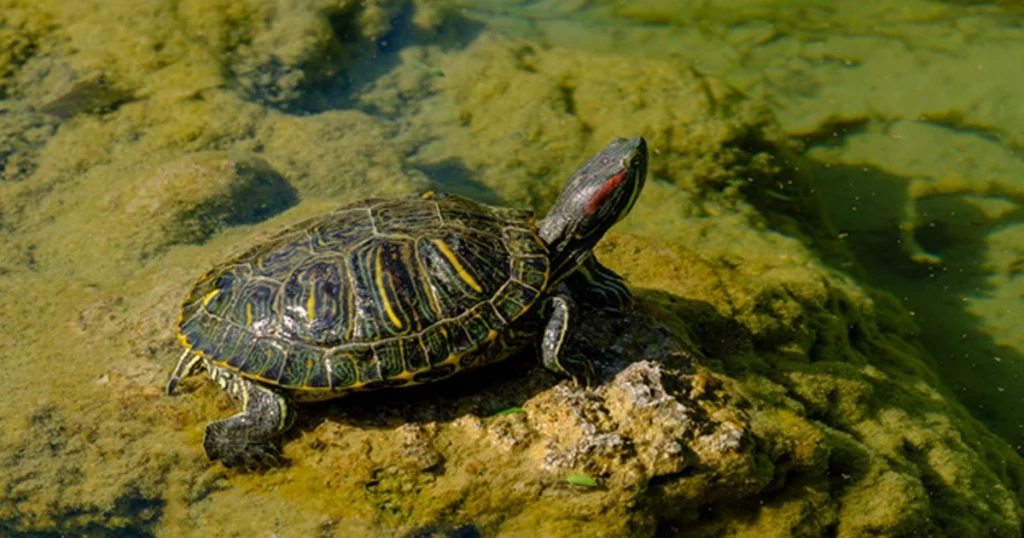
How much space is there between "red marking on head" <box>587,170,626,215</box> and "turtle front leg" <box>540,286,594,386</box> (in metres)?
0.48

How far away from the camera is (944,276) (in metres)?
7.04

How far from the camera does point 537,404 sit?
3967mm

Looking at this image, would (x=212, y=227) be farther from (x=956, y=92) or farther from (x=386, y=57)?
(x=956, y=92)

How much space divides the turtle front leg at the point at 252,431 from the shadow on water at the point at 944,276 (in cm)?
441

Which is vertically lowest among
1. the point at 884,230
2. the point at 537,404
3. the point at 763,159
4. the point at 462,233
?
the point at 884,230

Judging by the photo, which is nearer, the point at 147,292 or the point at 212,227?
the point at 147,292

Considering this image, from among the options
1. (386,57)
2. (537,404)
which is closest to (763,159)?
(386,57)

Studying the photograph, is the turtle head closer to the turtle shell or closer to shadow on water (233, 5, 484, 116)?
the turtle shell


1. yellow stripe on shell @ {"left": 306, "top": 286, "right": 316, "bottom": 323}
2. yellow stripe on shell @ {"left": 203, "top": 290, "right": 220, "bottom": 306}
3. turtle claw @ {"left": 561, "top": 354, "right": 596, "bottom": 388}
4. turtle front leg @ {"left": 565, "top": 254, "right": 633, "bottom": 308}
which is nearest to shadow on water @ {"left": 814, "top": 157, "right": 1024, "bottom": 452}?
turtle front leg @ {"left": 565, "top": 254, "right": 633, "bottom": 308}

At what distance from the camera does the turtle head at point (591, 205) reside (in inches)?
166

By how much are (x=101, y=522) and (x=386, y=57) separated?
199 inches

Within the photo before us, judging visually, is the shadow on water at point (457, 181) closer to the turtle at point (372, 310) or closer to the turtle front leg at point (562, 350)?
the turtle at point (372, 310)

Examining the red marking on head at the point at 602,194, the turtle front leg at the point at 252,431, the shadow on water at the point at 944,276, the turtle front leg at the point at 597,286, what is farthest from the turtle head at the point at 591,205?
the shadow on water at the point at 944,276

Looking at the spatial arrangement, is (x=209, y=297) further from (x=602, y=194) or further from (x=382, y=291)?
(x=602, y=194)
